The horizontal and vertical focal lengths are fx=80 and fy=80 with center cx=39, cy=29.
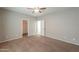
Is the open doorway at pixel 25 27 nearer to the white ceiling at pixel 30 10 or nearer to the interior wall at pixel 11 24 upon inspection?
the interior wall at pixel 11 24

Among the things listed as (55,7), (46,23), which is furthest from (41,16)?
(55,7)

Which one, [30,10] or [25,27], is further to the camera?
[25,27]

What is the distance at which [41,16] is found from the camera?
6.56ft

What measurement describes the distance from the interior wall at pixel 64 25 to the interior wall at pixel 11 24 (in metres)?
0.49

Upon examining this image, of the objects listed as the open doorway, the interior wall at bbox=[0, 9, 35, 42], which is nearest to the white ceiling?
the interior wall at bbox=[0, 9, 35, 42]

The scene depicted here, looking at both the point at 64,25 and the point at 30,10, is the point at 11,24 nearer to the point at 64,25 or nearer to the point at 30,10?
the point at 30,10

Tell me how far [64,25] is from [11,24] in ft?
4.17

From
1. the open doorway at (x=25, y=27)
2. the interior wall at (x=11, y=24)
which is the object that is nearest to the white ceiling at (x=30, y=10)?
the interior wall at (x=11, y=24)

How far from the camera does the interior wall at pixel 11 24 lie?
5.99 feet

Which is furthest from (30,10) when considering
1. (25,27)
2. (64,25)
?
(64,25)

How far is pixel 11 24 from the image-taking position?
75.4 inches
